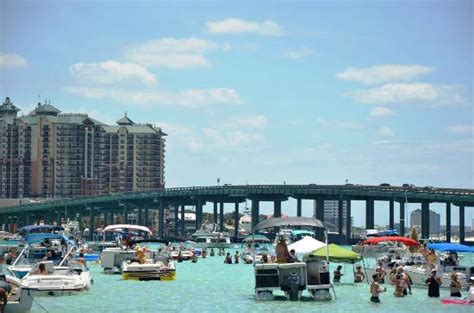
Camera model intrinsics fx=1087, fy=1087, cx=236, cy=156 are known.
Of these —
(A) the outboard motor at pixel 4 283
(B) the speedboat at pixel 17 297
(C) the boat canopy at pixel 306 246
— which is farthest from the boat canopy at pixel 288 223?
(A) the outboard motor at pixel 4 283

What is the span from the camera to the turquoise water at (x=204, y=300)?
4641 cm

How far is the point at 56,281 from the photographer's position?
4669 centimetres

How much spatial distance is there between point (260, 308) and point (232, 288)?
1424 cm

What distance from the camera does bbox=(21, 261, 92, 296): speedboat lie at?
45.7 meters

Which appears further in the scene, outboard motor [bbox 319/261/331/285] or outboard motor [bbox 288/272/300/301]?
outboard motor [bbox 319/261/331/285]

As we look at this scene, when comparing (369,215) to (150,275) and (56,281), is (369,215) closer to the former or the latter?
(150,275)

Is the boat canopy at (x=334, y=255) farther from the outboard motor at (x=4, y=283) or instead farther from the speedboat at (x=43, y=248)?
the outboard motor at (x=4, y=283)

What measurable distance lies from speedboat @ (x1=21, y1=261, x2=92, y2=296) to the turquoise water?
59cm

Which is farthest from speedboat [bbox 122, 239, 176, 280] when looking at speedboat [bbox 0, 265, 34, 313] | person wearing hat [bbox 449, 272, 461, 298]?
speedboat [bbox 0, 265, 34, 313]

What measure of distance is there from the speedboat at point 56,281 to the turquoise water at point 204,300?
59 cm

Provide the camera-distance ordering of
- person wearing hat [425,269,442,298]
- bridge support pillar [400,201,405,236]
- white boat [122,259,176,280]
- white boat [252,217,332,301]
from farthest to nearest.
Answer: bridge support pillar [400,201,405,236], white boat [122,259,176,280], person wearing hat [425,269,442,298], white boat [252,217,332,301]

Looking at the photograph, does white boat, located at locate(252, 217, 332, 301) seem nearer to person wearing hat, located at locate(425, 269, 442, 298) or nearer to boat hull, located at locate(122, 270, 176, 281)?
person wearing hat, located at locate(425, 269, 442, 298)

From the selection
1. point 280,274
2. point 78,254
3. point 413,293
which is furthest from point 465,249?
point 78,254

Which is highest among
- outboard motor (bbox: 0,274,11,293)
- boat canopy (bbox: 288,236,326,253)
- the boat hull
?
boat canopy (bbox: 288,236,326,253)
